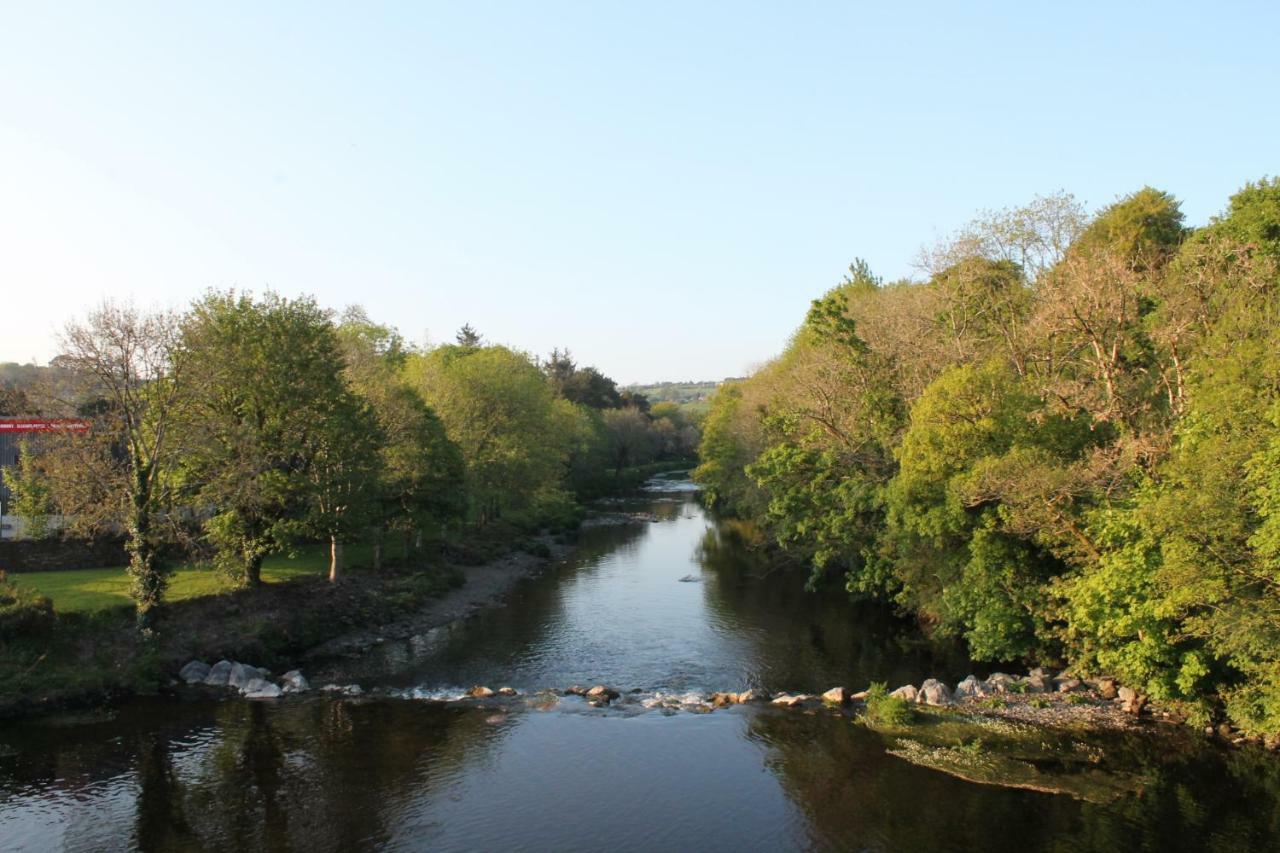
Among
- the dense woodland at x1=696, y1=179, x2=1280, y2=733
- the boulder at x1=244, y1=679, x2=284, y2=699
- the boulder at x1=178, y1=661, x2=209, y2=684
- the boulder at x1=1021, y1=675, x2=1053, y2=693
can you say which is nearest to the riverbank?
the boulder at x1=178, y1=661, x2=209, y2=684

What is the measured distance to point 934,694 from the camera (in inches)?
1165

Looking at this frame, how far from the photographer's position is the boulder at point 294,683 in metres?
31.5

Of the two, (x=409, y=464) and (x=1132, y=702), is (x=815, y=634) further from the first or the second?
(x=409, y=464)

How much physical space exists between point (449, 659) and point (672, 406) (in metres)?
153

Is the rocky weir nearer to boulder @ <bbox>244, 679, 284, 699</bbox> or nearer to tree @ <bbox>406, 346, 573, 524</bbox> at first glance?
boulder @ <bbox>244, 679, 284, 699</bbox>

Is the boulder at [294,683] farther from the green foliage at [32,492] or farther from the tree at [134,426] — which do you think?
the green foliage at [32,492]

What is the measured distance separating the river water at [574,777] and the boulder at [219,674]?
160cm

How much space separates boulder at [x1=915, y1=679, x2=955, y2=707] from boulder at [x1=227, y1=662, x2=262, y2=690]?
2397 centimetres

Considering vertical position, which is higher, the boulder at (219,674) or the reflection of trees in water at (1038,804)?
the boulder at (219,674)

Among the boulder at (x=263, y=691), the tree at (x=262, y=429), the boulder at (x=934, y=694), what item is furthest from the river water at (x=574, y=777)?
the tree at (x=262, y=429)

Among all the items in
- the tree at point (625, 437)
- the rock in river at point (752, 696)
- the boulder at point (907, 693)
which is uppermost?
the tree at point (625, 437)

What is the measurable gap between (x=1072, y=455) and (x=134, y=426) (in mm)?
36178

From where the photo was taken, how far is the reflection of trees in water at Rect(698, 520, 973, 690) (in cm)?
3391

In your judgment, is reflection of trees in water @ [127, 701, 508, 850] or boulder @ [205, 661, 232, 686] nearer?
reflection of trees in water @ [127, 701, 508, 850]
